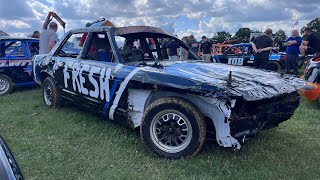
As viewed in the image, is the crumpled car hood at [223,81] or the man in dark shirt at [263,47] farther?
the man in dark shirt at [263,47]

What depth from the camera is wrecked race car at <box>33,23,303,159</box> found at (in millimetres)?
3369

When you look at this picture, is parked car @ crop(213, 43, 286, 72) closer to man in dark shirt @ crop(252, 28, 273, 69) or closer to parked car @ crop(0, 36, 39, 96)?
man in dark shirt @ crop(252, 28, 273, 69)

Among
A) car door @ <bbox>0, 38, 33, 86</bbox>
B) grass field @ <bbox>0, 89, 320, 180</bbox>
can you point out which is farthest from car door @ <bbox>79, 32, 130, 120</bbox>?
car door @ <bbox>0, 38, 33, 86</bbox>

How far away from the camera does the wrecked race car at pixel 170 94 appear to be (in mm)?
3369

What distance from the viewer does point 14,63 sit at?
27.9 feet

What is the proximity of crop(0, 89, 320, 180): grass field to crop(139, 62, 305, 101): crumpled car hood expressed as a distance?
81 centimetres

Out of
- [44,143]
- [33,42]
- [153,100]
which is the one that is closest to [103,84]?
[153,100]

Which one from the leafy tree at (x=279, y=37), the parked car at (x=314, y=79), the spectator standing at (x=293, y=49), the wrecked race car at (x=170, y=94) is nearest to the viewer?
the wrecked race car at (x=170, y=94)

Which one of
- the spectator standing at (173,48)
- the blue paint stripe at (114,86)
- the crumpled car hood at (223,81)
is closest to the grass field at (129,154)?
the blue paint stripe at (114,86)

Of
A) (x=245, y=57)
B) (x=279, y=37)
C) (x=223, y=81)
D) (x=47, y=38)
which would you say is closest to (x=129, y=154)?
(x=223, y=81)

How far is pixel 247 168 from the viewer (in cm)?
349

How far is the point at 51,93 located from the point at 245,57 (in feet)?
32.0

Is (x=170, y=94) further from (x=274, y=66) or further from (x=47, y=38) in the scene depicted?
(x=274, y=66)

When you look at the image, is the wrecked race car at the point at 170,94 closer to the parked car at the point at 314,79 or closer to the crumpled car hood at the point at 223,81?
the crumpled car hood at the point at 223,81
